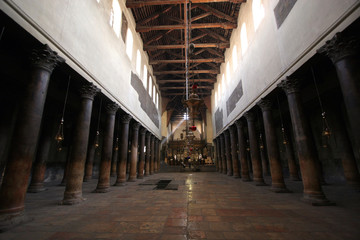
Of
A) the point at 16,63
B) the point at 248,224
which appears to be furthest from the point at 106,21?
the point at 248,224

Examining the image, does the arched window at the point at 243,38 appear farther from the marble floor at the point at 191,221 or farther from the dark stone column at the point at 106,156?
the marble floor at the point at 191,221

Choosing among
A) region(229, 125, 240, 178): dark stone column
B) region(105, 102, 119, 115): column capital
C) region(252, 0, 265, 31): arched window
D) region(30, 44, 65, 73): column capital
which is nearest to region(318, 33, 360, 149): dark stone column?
region(252, 0, 265, 31): arched window

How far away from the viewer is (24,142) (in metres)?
4.21

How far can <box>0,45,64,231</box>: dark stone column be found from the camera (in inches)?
154

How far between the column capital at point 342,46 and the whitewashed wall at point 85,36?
7954mm

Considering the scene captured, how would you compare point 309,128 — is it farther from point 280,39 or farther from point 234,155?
point 234,155

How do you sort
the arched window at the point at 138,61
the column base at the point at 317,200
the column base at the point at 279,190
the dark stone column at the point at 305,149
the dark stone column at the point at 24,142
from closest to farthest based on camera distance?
the dark stone column at the point at 24,142
the column base at the point at 317,200
the dark stone column at the point at 305,149
the column base at the point at 279,190
the arched window at the point at 138,61

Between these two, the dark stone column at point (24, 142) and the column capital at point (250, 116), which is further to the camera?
the column capital at point (250, 116)

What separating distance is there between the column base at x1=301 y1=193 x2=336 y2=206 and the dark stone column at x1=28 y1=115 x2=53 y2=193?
11689 millimetres

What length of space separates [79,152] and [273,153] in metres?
8.74

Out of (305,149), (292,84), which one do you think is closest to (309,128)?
(305,149)

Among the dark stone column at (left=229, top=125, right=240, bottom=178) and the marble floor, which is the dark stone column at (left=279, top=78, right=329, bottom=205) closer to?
the marble floor

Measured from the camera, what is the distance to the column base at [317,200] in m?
5.28

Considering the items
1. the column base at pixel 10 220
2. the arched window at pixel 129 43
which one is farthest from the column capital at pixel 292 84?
the arched window at pixel 129 43
